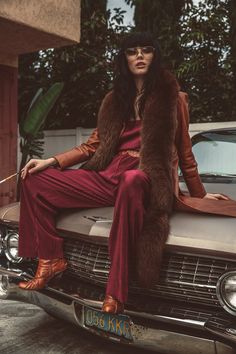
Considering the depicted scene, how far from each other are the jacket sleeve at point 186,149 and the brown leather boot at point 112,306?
90 cm

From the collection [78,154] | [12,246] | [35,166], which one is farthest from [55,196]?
[12,246]

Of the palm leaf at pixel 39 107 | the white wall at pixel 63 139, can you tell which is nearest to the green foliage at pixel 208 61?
the white wall at pixel 63 139

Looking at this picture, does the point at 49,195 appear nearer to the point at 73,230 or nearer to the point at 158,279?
the point at 73,230

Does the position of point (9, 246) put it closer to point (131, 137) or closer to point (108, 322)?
point (108, 322)

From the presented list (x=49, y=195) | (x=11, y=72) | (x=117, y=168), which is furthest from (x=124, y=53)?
(x=11, y=72)

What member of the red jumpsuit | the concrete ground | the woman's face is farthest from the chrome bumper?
the woman's face

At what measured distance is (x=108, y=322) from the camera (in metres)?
2.66

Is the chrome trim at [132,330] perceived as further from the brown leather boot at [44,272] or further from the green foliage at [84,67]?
the green foliage at [84,67]

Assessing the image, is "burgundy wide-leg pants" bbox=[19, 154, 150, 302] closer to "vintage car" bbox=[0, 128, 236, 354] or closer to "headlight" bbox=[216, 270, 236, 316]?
"vintage car" bbox=[0, 128, 236, 354]

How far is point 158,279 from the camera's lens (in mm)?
2439

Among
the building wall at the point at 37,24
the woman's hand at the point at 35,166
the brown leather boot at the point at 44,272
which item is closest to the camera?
the brown leather boot at the point at 44,272

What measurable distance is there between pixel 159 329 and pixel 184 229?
1.57 feet

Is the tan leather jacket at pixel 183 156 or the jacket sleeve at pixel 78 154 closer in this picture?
the tan leather jacket at pixel 183 156

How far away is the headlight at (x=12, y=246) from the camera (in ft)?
10.5
